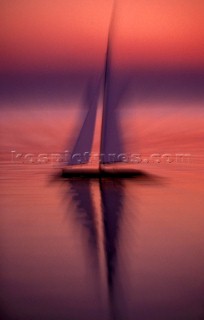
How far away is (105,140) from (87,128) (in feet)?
0.23

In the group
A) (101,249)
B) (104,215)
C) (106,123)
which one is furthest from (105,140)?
(101,249)

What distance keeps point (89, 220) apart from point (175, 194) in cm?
28

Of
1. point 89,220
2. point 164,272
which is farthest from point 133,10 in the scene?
point 164,272

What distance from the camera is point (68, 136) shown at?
139 cm

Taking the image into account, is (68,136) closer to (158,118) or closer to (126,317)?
(158,118)

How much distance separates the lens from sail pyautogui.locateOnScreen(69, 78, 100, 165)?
1360mm

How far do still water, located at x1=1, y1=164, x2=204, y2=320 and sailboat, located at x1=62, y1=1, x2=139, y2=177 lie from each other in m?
0.07

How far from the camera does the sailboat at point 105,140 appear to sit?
1316 millimetres

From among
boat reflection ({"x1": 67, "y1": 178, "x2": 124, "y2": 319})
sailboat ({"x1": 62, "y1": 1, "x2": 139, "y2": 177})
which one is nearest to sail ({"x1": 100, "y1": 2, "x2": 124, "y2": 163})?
sailboat ({"x1": 62, "y1": 1, "x2": 139, "y2": 177})

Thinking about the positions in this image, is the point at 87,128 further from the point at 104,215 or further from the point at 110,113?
the point at 104,215

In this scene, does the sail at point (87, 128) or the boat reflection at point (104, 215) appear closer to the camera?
the boat reflection at point (104, 215)

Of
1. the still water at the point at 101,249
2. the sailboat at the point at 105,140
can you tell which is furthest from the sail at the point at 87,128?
the still water at the point at 101,249

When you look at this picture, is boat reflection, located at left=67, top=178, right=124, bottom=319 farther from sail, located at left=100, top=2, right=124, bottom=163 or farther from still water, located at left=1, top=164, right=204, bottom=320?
sail, located at left=100, top=2, right=124, bottom=163

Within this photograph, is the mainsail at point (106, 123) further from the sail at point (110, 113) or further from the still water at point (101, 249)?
the still water at point (101, 249)
